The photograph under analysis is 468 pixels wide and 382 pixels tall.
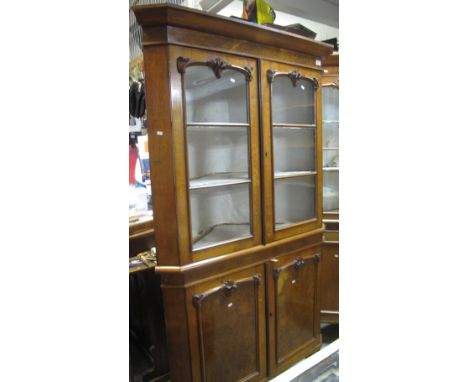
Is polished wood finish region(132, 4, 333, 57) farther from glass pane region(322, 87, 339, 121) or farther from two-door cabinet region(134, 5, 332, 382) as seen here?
glass pane region(322, 87, 339, 121)

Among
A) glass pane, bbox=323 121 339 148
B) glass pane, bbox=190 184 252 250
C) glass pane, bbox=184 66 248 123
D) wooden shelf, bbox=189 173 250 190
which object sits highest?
glass pane, bbox=184 66 248 123

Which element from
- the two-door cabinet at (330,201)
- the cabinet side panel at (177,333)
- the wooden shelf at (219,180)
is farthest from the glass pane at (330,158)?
the cabinet side panel at (177,333)

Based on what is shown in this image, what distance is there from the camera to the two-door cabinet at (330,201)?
191 centimetres

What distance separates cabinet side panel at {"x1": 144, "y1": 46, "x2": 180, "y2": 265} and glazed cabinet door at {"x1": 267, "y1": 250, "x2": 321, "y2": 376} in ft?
1.77

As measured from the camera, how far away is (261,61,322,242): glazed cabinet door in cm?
146

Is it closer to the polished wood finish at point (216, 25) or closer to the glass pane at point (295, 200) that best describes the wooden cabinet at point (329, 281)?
the glass pane at point (295, 200)

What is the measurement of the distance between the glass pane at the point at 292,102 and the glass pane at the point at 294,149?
0.20 feet

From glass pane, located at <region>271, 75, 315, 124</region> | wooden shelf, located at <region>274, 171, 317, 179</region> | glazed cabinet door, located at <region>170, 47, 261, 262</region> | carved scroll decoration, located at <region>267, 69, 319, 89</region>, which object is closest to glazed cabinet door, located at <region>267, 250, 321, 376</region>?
glazed cabinet door, located at <region>170, 47, 261, 262</region>

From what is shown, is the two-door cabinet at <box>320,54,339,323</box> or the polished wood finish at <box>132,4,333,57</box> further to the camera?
the two-door cabinet at <box>320,54,339,323</box>

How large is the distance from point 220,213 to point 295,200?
19.5 inches
